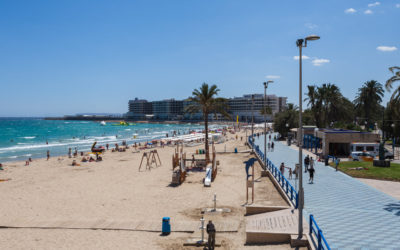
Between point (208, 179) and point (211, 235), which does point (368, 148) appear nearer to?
point (208, 179)

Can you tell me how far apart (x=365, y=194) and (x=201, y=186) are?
10718 mm

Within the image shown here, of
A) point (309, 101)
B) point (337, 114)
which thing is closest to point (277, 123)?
point (309, 101)

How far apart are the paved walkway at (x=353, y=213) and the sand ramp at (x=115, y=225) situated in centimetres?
380

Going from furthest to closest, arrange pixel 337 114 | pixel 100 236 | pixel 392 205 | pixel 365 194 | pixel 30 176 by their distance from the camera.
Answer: pixel 337 114 < pixel 30 176 < pixel 365 194 < pixel 392 205 < pixel 100 236

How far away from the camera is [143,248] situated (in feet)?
36.3

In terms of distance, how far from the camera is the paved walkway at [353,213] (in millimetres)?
9723

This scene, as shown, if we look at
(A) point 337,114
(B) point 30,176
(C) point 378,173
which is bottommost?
(B) point 30,176

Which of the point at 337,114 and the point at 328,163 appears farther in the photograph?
the point at 337,114

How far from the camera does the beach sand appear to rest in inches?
468

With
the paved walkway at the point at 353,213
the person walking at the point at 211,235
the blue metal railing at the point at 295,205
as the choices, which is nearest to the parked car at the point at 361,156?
the paved walkway at the point at 353,213

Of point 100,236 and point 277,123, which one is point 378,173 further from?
point 277,123

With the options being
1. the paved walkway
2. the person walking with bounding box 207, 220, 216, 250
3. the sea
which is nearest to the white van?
the paved walkway

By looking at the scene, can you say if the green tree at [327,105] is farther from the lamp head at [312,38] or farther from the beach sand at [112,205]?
the lamp head at [312,38]

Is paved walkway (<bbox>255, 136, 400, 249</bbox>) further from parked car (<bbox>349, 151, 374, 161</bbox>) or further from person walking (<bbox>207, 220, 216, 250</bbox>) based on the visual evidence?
parked car (<bbox>349, 151, 374, 161</bbox>)
